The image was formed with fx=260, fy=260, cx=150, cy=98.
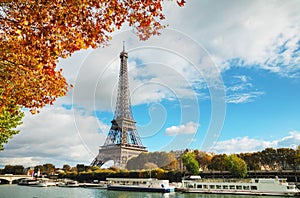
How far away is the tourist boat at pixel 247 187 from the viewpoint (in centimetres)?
3106

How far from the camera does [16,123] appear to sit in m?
14.6

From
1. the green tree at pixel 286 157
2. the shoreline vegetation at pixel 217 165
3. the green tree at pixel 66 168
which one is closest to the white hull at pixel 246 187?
the shoreline vegetation at pixel 217 165

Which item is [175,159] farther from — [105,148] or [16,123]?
[16,123]

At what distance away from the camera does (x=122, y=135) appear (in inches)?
2586

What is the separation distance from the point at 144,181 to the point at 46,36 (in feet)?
132

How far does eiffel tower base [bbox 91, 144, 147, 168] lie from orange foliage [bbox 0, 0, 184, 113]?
58158 mm

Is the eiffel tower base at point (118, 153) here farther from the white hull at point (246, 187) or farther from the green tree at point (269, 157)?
the green tree at point (269, 157)

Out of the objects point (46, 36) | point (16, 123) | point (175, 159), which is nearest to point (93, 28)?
point (46, 36)

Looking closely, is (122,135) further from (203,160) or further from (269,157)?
(269,157)

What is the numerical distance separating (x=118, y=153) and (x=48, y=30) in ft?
198

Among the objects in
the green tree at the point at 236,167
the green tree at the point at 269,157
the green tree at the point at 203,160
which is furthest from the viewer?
the green tree at the point at 203,160

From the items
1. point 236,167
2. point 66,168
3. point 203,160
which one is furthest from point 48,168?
point 236,167

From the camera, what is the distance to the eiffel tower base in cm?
6270

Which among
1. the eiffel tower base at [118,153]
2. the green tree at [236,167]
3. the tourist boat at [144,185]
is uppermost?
the eiffel tower base at [118,153]
